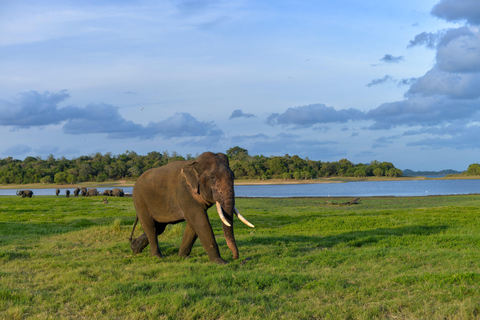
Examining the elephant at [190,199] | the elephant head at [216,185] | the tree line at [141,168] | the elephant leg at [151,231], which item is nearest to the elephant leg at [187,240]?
the elephant at [190,199]

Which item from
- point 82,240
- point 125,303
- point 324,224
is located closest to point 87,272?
point 125,303

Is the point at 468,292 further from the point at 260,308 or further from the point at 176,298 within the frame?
the point at 176,298

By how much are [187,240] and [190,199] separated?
140 cm

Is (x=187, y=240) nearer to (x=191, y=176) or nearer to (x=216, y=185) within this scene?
(x=191, y=176)

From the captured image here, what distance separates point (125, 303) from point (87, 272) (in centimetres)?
275

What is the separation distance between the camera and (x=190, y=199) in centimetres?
1005

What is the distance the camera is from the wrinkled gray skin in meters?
9.57

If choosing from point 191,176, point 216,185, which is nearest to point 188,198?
point 191,176

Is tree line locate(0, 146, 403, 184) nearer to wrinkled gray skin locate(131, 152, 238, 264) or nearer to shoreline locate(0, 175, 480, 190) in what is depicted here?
shoreline locate(0, 175, 480, 190)

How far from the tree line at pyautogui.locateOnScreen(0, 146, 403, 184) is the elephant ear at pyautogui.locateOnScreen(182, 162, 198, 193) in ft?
290

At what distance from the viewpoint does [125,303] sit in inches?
270

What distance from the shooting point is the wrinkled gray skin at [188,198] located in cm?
957

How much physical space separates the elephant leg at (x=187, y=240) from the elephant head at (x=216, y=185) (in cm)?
113

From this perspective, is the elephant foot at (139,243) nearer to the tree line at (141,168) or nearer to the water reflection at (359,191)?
the water reflection at (359,191)
